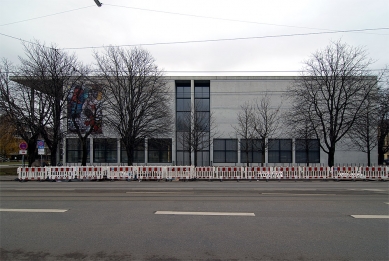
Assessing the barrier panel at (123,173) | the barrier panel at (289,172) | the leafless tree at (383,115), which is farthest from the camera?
the leafless tree at (383,115)

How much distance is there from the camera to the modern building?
35.8 meters

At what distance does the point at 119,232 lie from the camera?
6.12 meters

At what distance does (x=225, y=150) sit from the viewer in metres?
36.4

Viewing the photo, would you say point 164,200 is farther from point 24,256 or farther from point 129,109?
point 129,109

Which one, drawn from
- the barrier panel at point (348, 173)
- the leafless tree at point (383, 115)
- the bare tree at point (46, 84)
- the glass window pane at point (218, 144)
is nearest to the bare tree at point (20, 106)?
the bare tree at point (46, 84)

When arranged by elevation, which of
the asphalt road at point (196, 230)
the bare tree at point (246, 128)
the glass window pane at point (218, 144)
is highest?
the bare tree at point (246, 128)

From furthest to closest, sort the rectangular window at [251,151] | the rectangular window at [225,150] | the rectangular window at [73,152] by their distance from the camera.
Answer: the rectangular window at [73,152]
the rectangular window at [225,150]
the rectangular window at [251,151]

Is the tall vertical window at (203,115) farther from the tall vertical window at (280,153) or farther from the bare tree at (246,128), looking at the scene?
the tall vertical window at (280,153)

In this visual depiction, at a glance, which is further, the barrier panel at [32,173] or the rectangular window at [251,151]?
the rectangular window at [251,151]

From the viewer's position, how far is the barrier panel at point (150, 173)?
20.6m

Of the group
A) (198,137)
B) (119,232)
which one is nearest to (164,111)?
(198,137)

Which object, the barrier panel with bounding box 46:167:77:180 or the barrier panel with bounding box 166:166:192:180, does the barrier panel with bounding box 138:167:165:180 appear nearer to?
the barrier panel with bounding box 166:166:192:180

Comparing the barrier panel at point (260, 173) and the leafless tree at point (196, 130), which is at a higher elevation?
the leafless tree at point (196, 130)

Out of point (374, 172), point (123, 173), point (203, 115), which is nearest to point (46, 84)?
point (123, 173)
